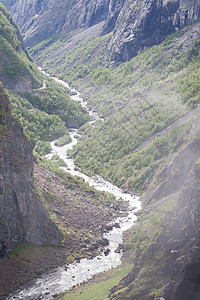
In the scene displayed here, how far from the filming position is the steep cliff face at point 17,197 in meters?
73.4

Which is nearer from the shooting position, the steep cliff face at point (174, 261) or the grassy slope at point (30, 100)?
the steep cliff face at point (174, 261)

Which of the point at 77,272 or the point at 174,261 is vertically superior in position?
the point at 174,261

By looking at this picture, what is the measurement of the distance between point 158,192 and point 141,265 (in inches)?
1500

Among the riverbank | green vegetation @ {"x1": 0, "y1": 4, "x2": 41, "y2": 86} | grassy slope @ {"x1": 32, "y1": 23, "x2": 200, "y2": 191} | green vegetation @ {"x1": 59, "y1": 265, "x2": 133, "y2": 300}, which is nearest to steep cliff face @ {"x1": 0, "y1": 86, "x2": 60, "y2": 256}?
the riverbank

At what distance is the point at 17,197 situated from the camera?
3004 inches

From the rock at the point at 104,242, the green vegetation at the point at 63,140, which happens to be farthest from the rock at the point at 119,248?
the green vegetation at the point at 63,140

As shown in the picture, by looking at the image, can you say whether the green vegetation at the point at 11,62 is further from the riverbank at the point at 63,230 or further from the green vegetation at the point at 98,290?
the green vegetation at the point at 98,290

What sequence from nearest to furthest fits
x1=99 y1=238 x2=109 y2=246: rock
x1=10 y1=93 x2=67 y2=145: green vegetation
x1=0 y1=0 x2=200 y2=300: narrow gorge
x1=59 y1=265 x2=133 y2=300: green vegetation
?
x1=0 y1=0 x2=200 y2=300: narrow gorge → x1=59 y1=265 x2=133 y2=300: green vegetation → x1=99 y1=238 x2=109 y2=246: rock → x1=10 y1=93 x2=67 y2=145: green vegetation

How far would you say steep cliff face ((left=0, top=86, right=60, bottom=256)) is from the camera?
73.4 meters

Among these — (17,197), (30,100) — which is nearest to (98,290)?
(17,197)

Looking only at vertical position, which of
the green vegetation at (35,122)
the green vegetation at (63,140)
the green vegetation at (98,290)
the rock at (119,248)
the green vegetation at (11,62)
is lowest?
the rock at (119,248)

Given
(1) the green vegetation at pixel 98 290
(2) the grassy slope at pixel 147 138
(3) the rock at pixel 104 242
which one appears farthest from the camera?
(3) the rock at pixel 104 242

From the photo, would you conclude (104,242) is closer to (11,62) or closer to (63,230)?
(63,230)

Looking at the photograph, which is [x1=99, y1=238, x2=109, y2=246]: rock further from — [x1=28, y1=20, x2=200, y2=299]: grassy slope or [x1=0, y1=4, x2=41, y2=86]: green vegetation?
[x1=0, y1=4, x2=41, y2=86]: green vegetation
